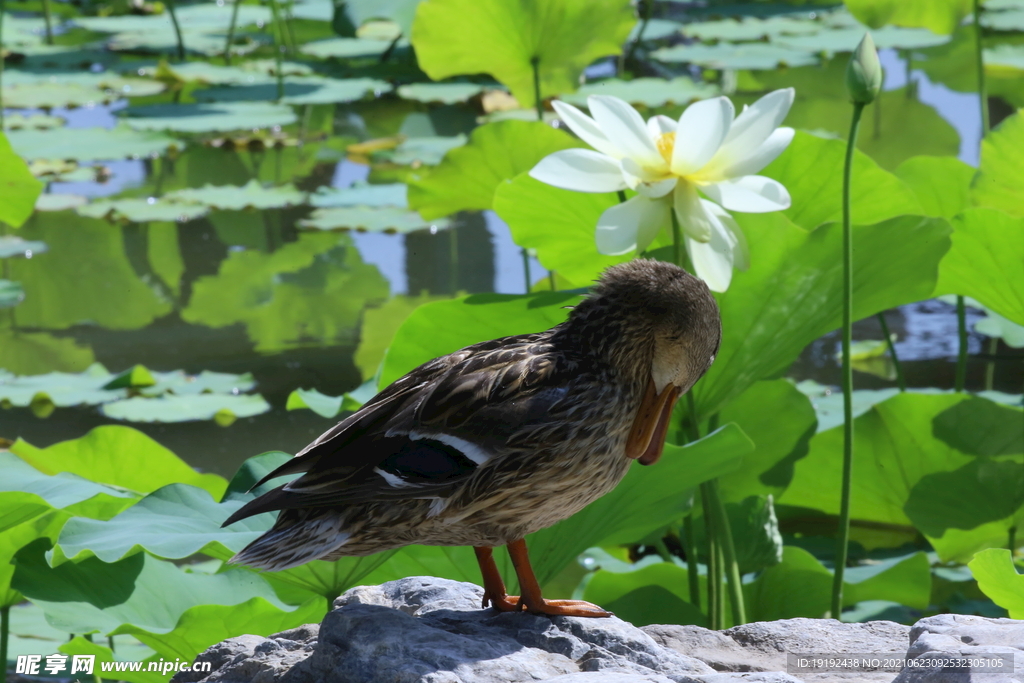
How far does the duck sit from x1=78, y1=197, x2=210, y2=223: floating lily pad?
10.4 ft

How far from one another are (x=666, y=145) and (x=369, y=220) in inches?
104

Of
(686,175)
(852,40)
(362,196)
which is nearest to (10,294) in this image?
(362,196)

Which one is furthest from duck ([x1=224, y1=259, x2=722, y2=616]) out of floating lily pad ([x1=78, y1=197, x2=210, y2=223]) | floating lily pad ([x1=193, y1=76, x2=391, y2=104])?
floating lily pad ([x1=193, y1=76, x2=391, y2=104])

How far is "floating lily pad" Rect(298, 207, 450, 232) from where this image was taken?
13.5ft

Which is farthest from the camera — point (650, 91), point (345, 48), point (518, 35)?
point (345, 48)

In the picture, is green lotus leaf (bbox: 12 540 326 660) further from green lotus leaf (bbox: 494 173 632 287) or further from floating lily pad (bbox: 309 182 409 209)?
floating lily pad (bbox: 309 182 409 209)

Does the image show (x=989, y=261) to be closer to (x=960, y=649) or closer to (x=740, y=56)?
(x=960, y=649)

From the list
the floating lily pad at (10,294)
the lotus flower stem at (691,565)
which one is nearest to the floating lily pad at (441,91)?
the floating lily pad at (10,294)

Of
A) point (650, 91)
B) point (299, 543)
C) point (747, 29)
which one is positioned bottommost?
point (299, 543)

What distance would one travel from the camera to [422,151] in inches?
195

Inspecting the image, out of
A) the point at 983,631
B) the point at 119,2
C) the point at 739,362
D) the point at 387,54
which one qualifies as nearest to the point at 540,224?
the point at 739,362

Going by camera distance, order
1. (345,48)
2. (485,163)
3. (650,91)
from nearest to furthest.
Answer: (485,163) < (650,91) < (345,48)

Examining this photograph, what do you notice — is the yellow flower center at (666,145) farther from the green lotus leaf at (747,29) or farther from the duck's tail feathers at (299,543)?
the green lotus leaf at (747,29)

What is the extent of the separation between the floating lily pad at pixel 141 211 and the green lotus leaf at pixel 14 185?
1.67 m
